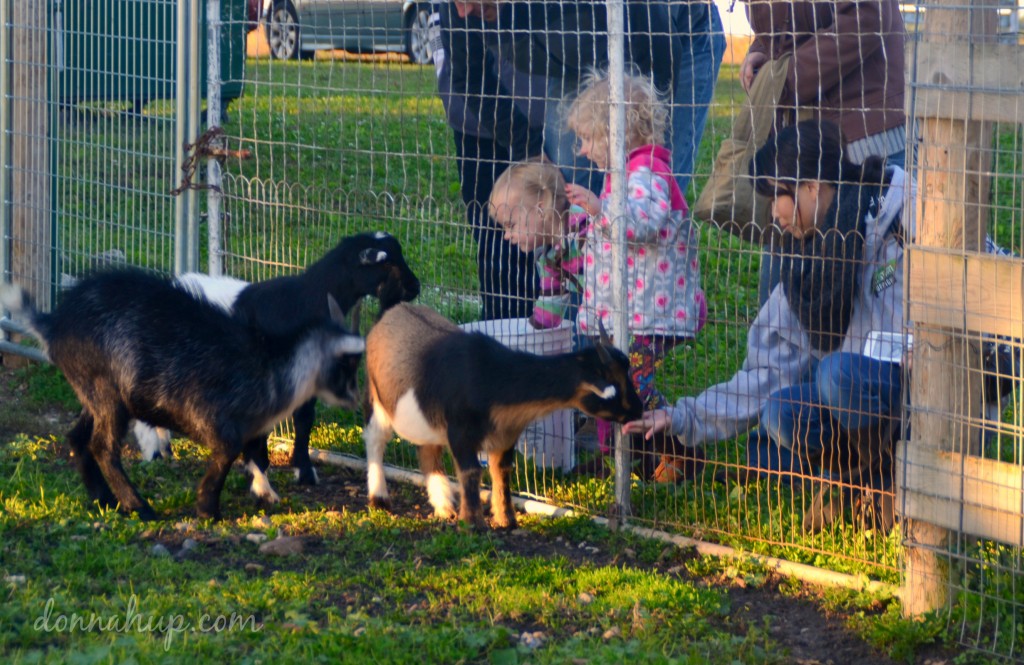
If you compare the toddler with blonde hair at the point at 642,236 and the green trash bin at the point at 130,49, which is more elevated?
the green trash bin at the point at 130,49

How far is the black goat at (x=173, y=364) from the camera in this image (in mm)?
5324

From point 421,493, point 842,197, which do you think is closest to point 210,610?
point 421,493

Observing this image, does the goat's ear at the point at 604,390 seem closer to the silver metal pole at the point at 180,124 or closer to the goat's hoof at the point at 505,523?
the goat's hoof at the point at 505,523

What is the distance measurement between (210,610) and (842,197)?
2.76 metres

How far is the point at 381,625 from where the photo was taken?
4.19 meters

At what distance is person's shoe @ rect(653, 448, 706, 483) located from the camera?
568cm

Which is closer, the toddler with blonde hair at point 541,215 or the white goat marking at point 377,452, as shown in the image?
the toddler with blonde hair at point 541,215

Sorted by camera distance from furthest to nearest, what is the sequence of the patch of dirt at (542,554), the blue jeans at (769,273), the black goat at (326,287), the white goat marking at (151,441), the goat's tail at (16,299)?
1. the white goat marking at (151,441)
2. the black goat at (326,287)
3. the goat's tail at (16,299)
4. the blue jeans at (769,273)
5. the patch of dirt at (542,554)

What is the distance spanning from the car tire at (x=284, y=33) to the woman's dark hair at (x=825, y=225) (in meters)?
2.64

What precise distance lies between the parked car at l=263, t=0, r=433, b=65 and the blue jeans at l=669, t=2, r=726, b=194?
1.39 meters

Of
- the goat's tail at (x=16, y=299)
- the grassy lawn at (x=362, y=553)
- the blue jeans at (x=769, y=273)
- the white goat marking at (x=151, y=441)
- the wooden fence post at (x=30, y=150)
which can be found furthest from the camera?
the wooden fence post at (x=30, y=150)

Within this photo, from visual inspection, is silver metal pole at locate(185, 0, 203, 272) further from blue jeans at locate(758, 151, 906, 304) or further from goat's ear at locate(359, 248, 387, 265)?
blue jeans at locate(758, 151, 906, 304)

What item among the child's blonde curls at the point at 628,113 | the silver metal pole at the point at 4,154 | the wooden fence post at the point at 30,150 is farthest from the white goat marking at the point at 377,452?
the silver metal pole at the point at 4,154

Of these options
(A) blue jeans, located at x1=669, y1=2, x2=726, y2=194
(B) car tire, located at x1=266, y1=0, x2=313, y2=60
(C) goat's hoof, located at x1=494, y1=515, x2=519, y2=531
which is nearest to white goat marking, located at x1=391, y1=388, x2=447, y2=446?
(C) goat's hoof, located at x1=494, y1=515, x2=519, y2=531
